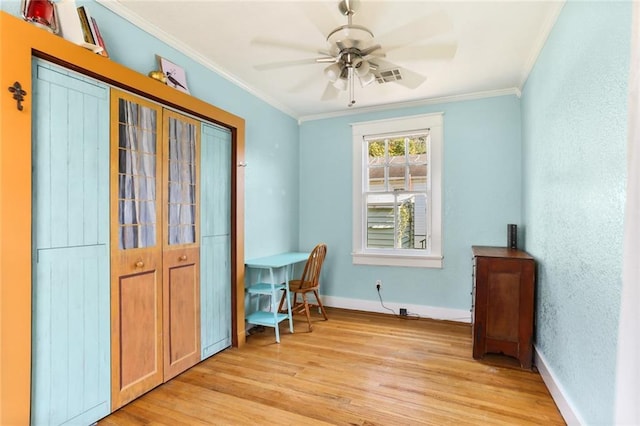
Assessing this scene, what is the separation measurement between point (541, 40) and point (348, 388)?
2988mm

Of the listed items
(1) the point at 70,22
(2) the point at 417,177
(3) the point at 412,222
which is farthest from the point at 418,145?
(1) the point at 70,22

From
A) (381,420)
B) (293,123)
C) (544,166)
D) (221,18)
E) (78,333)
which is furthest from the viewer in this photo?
(293,123)

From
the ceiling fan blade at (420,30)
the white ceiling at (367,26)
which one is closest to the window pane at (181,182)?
the white ceiling at (367,26)

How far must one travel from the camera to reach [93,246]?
193 centimetres

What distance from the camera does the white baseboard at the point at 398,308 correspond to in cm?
378

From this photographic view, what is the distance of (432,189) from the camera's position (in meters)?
3.90

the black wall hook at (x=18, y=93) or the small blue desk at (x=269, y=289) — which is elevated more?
the black wall hook at (x=18, y=93)

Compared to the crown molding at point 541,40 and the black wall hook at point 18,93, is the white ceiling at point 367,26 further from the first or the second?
the black wall hook at point 18,93

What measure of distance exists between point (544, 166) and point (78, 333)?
332 cm

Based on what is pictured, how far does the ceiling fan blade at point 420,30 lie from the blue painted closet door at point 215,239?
5.33ft

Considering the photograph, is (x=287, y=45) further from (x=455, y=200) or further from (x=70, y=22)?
(x=455, y=200)

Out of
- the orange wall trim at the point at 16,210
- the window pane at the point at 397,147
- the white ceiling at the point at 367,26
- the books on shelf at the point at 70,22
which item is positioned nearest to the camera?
the orange wall trim at the point at 16,210

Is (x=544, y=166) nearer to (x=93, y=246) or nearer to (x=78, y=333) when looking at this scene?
(x=93, y=246)

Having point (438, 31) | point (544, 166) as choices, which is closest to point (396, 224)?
point (544, 166)
